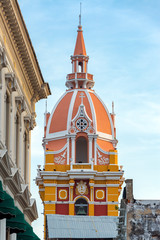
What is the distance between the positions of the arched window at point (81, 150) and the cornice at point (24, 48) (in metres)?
36.5

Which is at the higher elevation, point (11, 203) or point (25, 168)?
point (25, 168)

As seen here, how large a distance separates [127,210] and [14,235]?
818 cm

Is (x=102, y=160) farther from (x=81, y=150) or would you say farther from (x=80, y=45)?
(x=80, y=45)

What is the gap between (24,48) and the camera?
35.8m

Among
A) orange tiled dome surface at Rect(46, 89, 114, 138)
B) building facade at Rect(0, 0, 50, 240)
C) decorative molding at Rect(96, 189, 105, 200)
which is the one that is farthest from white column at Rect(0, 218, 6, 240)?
orange tiled dome surface at Rect(46, 89, 114, 138)

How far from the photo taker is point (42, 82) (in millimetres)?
42562

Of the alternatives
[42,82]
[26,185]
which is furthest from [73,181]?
[26,185]

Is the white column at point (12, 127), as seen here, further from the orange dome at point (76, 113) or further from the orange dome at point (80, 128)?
the orange dome at point (76, 113)

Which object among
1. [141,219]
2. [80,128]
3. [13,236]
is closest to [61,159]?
[80,128]

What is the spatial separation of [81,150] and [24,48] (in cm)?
4694

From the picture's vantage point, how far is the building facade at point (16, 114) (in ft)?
100

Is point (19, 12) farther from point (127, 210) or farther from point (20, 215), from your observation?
point (127, 210)

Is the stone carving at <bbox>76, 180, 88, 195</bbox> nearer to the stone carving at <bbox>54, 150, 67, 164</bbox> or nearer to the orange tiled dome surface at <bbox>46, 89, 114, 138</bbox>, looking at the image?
the stone carving at <bbox>54, 150, 67, 164</bbox>

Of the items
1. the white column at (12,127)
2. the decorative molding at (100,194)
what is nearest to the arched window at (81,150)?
the decorative molding at (100,194)
